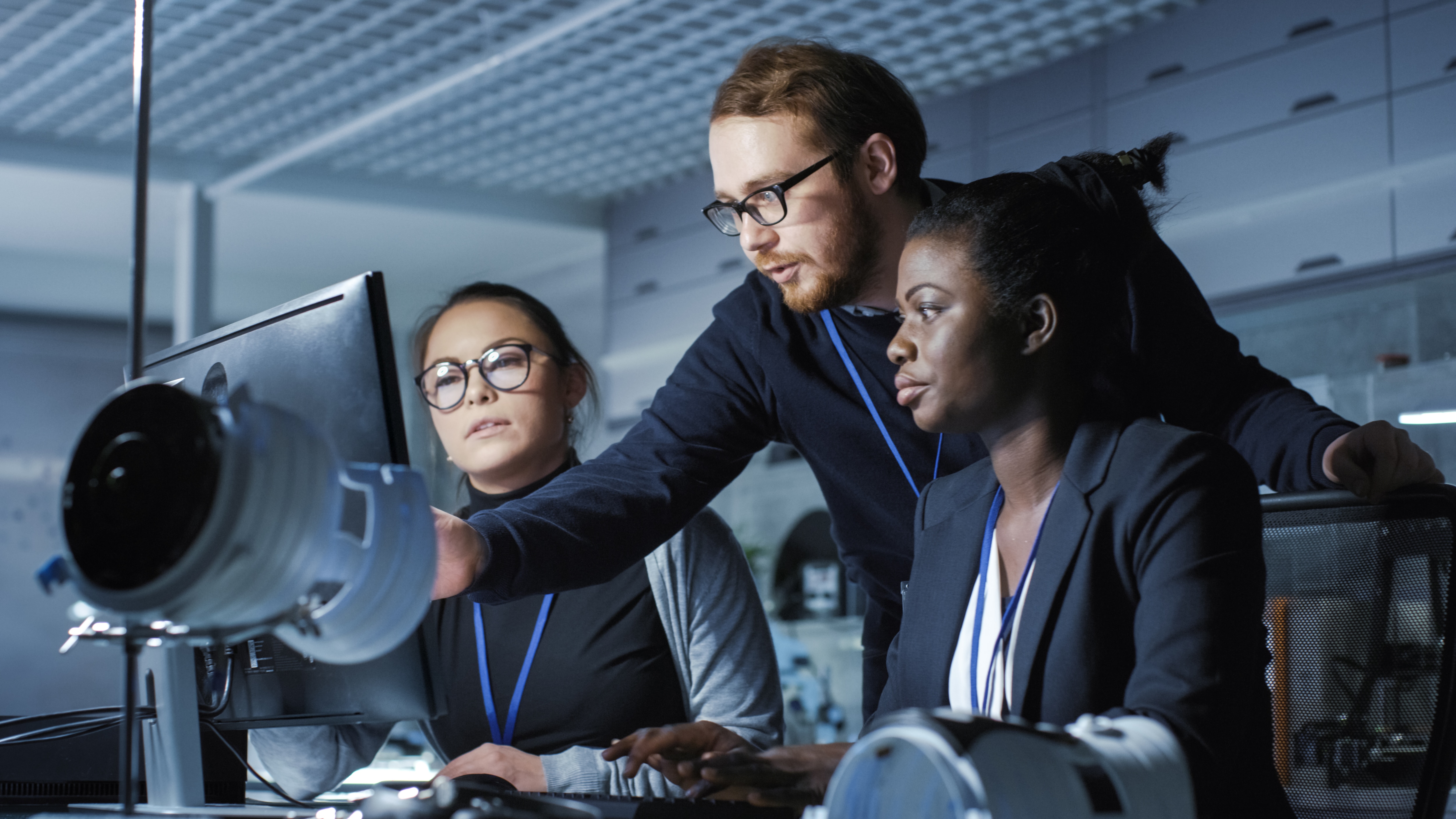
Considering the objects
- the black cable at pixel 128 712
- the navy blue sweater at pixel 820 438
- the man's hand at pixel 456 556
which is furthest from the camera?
the navy blue sweater at pixel 820 438

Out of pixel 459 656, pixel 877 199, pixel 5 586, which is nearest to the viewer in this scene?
pixel 877 199

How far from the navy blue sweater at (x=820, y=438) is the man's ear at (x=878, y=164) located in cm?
16

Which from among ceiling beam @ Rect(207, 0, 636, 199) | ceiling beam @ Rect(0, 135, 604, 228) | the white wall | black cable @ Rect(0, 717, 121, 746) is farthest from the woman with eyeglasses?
the white wall

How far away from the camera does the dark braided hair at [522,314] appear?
1.93 metres

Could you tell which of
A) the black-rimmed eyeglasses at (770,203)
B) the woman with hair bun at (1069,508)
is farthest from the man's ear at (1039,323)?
the black-rimmed eyeglasses at (770,203)

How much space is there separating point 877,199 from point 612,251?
418 centimetres

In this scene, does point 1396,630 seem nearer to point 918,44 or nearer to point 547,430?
point 547,430

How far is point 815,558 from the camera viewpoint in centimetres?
487

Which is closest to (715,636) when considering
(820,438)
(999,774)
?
(820,438)

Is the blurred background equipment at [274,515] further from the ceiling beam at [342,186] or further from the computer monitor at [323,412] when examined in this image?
the ceiling beam at [342,186]

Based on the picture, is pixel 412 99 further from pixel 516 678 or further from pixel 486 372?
pixel 516 678

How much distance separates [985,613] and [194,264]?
4456 millimetres

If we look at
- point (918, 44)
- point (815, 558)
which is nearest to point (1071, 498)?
point (918, 44)

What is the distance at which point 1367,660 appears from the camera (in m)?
1.17
